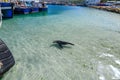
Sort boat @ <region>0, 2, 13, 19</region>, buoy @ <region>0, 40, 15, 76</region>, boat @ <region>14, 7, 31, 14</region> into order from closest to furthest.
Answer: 1. buoy @ <region>0, 40, 15, 76</region>
2. boat @ <region>0, 2, 13, 19</region>
3. boat @ <region>14, 7, 31, 14</region>

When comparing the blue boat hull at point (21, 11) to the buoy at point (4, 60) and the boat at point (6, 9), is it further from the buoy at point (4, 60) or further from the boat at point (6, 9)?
the buoy at point (4, 60)

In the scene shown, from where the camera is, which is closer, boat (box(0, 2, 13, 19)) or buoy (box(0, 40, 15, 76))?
buoy (box(0, 40, 15, 76))

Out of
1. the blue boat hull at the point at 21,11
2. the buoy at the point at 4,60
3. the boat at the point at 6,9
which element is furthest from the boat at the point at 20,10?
the buoy at the point at 4,60

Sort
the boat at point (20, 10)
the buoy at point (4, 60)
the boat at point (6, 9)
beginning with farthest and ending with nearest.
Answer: the boat at point (20, 10), the boat at point (6, 9), the buoy at point (4, 60)

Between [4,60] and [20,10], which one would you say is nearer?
[4,60]

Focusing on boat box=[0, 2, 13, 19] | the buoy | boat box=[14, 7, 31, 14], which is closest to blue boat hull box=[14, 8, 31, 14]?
boat box=[14, 7, 31, 14]

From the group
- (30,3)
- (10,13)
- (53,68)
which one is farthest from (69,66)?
(30,3)

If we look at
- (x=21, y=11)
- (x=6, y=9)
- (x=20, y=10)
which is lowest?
(x=21, y=11)

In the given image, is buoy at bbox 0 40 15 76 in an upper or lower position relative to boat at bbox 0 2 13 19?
lower

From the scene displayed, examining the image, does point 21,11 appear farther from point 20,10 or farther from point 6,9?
point 6,9

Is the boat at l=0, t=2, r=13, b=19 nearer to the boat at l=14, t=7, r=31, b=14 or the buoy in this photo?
the boat at l=14, t=7, r=31, b=14

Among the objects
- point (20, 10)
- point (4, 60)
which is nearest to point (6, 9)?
point (20, 10)

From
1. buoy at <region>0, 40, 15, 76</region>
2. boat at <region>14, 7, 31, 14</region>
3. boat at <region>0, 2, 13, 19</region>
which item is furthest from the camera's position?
boat at <region>14, 7, 31, 14</region>

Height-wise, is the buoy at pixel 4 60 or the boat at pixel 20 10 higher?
the boat at pixel 20 10
